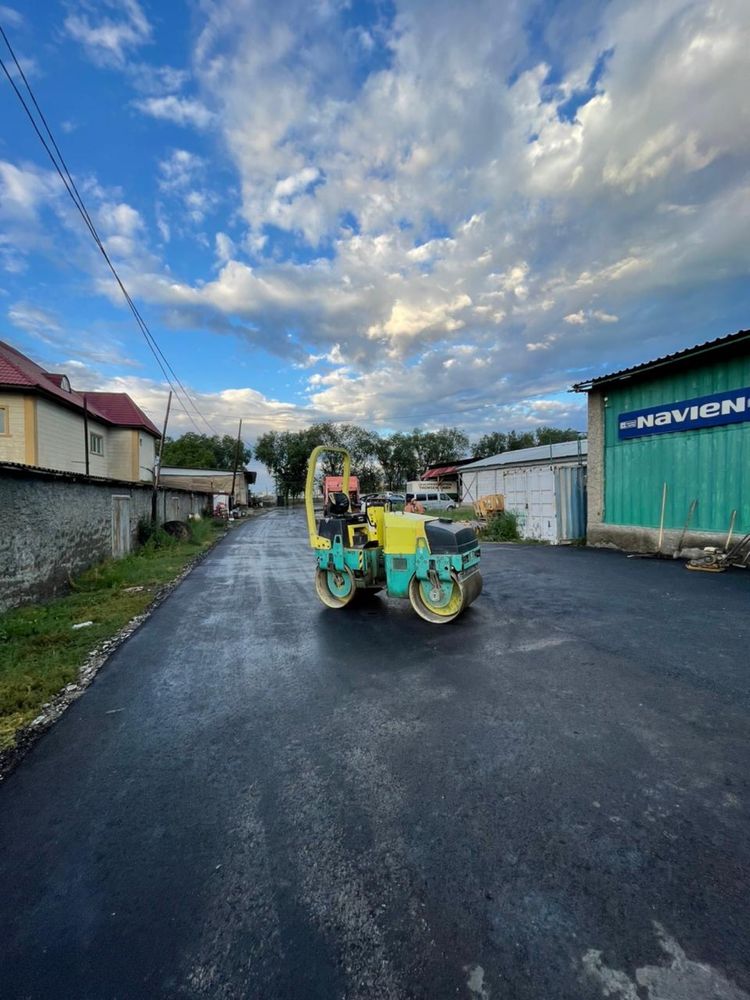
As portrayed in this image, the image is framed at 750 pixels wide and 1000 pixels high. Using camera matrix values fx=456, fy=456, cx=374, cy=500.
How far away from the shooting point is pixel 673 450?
10.9m

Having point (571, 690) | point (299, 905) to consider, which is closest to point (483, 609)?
point (571, 690)

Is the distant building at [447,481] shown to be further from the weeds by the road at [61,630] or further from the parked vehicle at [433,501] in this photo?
the weeds by the road at [61,630]

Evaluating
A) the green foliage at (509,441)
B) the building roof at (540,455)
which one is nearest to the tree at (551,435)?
the green foliage at (509,441)

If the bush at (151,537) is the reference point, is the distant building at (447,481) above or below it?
above

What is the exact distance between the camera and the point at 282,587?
872cm

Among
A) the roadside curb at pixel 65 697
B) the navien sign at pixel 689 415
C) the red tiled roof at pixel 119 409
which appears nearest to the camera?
the roadside curb at pixel 65 697

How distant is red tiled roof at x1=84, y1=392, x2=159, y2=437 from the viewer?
2537 centimetres

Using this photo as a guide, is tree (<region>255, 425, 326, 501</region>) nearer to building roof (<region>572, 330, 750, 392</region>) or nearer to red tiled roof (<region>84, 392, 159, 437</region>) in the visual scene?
red tiled roof (<region>84, 392, 159, 437</region>)

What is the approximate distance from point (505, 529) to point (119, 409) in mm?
22934

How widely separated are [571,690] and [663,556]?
8440mm

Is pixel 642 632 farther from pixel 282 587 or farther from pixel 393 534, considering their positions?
pixel 282 587

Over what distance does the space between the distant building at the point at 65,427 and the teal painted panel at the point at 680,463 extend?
46.7 feet

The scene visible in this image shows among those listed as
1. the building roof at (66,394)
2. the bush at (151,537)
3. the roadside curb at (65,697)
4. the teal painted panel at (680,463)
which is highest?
the building roof at (66,394)

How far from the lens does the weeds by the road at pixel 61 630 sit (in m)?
3.97
